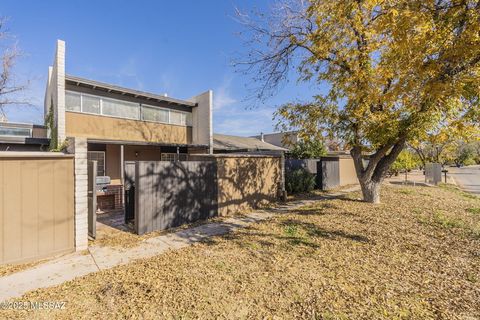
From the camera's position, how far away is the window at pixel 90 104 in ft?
38.7

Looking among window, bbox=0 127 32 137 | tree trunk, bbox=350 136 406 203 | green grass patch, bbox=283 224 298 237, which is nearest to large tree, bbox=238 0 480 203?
tree trunk, bbox=350 136 406 203

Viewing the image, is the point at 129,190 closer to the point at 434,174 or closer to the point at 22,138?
the point at 22,138

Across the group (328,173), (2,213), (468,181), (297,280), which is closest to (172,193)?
(2,213)

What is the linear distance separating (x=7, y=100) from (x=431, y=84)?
21752 mm

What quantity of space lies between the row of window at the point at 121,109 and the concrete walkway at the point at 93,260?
9287 millimetres

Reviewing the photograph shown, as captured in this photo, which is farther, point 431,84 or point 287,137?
point 287,137

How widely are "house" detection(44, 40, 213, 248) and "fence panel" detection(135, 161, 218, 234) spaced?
3.24 metres

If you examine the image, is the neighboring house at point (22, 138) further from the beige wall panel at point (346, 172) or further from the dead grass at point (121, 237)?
the beige wall panel at point (346, 172)

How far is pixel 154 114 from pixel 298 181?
31.2 feet

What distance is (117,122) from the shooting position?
12867 millimetres

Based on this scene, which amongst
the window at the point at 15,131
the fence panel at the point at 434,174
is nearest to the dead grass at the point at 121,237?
the window at the point at 15,131

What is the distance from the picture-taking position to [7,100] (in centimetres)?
1521

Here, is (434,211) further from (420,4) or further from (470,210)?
(420,4)

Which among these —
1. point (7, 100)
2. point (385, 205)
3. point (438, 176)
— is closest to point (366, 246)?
point (385, 205)
